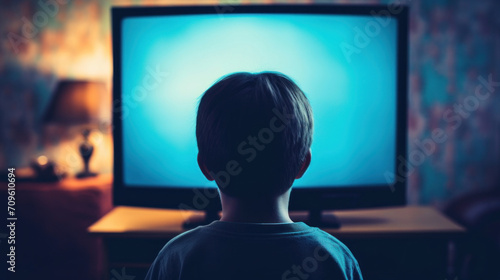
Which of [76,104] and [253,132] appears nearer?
[253,132]

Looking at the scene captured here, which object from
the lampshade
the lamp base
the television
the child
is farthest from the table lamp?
the child

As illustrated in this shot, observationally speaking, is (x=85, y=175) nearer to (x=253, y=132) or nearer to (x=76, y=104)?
(x=76, y=104)

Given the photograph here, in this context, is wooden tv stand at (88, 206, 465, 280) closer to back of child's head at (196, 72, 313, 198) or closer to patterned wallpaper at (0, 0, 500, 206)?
back of child's head at (196, 72, 313, 198)

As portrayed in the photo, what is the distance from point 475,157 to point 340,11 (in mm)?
1357

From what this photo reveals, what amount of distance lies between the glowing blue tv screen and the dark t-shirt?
2.69 feet

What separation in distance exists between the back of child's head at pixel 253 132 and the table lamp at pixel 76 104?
141cm

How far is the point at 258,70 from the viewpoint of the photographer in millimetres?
1581

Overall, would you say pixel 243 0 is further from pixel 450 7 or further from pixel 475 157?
pixel 475 157

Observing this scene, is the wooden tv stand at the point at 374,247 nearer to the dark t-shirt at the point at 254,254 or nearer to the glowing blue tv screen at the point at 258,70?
the glowing blue tv screen at the point at 258,70

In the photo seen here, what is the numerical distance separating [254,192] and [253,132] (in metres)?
0.13

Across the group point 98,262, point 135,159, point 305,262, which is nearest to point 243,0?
point 135,159

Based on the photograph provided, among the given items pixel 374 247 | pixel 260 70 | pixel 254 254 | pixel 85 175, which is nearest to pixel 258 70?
pixel 260 70

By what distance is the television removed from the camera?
1.59 meters

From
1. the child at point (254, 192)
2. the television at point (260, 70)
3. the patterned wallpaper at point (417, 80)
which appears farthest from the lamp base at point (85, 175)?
the child at point (254, 192)
